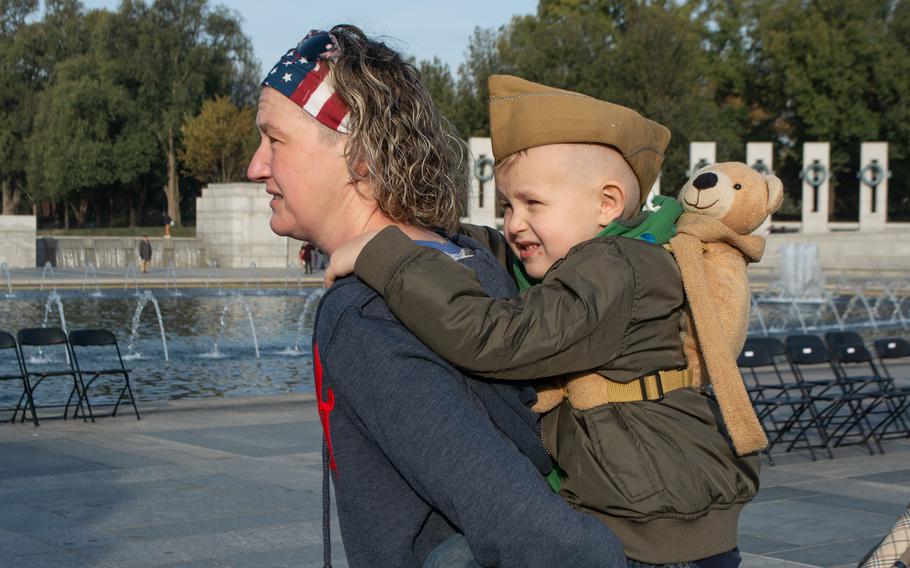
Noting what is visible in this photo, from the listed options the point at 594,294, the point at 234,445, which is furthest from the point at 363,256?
the point at 234,445

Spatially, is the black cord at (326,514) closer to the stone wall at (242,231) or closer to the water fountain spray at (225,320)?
the water fountain spray at (225,320)

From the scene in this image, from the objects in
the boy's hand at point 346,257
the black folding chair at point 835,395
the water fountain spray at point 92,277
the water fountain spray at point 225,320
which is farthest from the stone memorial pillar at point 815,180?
the boy's hand at point 346,257

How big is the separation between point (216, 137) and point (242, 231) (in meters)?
23.5

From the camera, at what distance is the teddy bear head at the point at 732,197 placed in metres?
2.53

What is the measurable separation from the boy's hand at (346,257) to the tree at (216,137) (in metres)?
62.7

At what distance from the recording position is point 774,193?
2.65 m

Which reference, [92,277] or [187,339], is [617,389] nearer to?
[187,339]

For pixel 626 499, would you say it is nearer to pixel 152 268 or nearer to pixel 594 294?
pixel 594 294

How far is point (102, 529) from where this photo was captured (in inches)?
274

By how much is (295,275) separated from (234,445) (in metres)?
28.3

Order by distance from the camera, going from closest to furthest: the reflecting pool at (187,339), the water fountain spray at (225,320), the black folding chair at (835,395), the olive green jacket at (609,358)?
1. the olive green jacket at (609,358)
2. the black folding chair at (835,395)
3. the reflecting pool at (187,339)
4. the water fountain spray at (225,320)

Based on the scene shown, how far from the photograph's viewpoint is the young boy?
194cm

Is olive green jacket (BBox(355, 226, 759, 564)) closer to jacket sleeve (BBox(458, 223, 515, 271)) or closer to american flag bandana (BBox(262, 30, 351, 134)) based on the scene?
american flag bandana (BBox(262, 30, 351, 134))

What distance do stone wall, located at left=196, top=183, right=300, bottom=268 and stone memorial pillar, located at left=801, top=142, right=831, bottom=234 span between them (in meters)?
20.7
